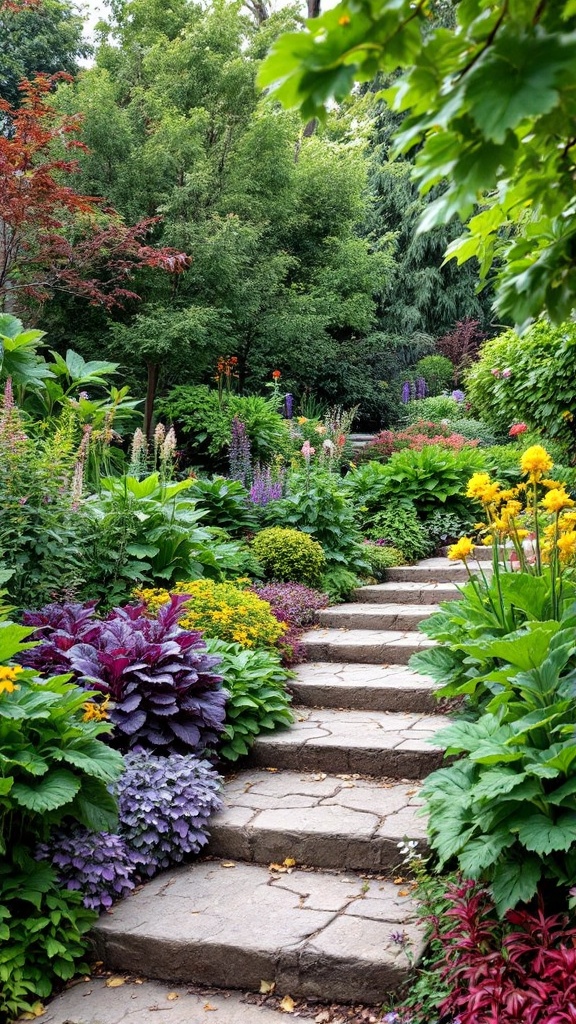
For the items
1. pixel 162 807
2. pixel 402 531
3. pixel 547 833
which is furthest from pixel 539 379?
pixel 547 833

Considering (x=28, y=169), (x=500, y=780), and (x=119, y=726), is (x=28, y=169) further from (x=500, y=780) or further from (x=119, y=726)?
(x=500, y=780)

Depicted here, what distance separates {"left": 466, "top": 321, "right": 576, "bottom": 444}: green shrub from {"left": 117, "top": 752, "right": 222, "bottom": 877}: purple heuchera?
466 centimetres

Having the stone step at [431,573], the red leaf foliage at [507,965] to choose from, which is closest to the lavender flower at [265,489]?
the stone step at [431,573]

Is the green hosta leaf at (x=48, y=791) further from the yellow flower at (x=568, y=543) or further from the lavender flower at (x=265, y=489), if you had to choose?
the lavender flower at (x=265, y=489)

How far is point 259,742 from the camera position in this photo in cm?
414

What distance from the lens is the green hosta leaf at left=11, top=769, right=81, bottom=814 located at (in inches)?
108

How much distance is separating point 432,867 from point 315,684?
1727 mm

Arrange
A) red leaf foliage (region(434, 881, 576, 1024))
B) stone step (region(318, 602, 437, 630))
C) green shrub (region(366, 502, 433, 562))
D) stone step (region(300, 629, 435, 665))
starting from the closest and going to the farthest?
red leaf foliage (region(434, 881, 576, 1024)) → stone step (region(300, 629, 435, 665)) → stone step (region(318, 602, 437, 630)) → green shrub (region(366, 502, 433, 562))

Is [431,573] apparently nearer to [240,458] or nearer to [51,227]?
[240,458]

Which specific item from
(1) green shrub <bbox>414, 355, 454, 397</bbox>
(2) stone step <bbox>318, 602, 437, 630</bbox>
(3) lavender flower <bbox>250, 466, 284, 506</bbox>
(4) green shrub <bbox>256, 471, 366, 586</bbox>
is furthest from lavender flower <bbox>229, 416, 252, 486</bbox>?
(1) green shrub <bbox>414, 355, 454, 397</bbox>

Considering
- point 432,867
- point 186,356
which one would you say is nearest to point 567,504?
point 432,867

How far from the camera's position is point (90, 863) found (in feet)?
9.95

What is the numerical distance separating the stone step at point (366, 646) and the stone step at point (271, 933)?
2099 mm

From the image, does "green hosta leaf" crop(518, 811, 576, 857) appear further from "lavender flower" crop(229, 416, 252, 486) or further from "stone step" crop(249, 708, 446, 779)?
"lavender flower" crop(229, 416, 252, 486)
